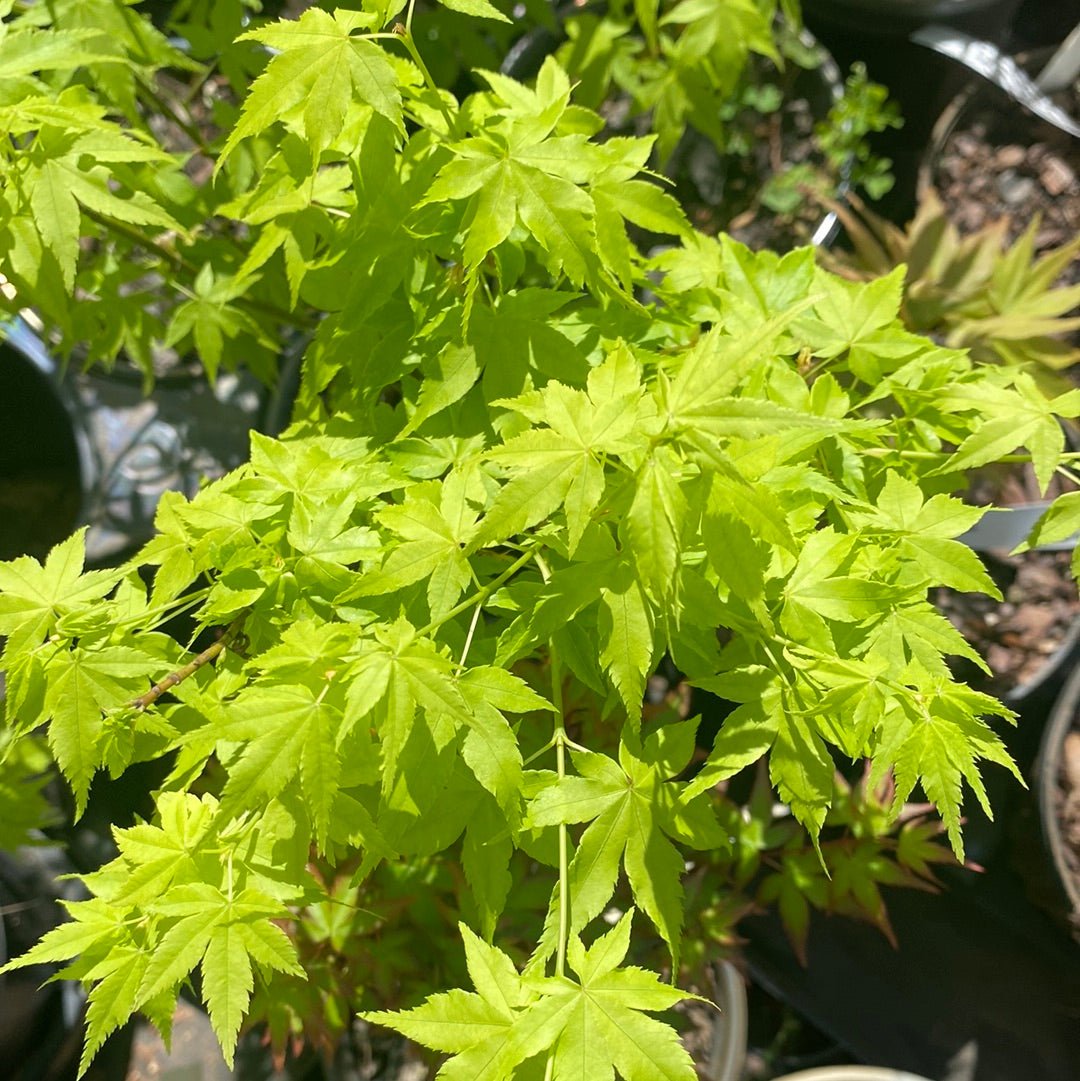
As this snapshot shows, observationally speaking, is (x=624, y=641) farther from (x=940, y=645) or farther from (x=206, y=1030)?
(x=206, y=1030)

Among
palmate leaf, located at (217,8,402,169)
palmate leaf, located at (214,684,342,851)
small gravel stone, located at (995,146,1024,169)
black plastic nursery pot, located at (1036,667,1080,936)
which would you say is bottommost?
black plastic nursery pot, located at (1036,667,1080,936)

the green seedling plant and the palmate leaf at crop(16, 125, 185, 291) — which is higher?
the palmate leaf at crop(16, 125, 185, 291)

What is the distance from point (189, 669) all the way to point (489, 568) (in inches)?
10.3

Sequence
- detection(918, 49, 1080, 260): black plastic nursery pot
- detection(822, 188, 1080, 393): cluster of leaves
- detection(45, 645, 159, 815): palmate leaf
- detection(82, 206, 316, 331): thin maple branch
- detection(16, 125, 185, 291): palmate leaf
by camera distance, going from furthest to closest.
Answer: detection(918, 49, 1080, 260): black plastic nursery pot
detection(822, 188, 1080, 393): cluster of leaves
detection(82, 206, 316, 331): thin maple branch
detection(16, 125, 185, 291): palmate leaf
detection(45, 645, 159, 815): palmate leaf

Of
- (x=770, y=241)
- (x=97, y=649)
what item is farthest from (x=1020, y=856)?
(x=97, y=649)

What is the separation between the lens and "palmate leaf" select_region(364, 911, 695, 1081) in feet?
1.88

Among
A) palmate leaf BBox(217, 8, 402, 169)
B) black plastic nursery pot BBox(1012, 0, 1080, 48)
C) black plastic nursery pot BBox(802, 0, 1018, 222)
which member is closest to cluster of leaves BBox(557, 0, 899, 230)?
black plastic nursery pot BBox(802, 0, 1018, 222)

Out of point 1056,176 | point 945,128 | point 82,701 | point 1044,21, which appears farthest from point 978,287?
point 82,701

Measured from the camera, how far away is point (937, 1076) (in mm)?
1464

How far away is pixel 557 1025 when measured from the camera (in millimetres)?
586

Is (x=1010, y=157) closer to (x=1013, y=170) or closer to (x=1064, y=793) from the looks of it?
(x=1013, y=170)

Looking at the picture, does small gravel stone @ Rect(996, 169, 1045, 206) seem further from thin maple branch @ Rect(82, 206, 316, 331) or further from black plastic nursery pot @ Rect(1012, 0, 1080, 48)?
thin maple branch @ Rect(82, 206, 316, 331)

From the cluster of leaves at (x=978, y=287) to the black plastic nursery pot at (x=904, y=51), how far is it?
343mm

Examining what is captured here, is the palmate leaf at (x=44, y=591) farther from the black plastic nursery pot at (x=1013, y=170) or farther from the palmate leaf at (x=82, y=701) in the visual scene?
the black plastic nursery pot at (x=1013, y=170)
